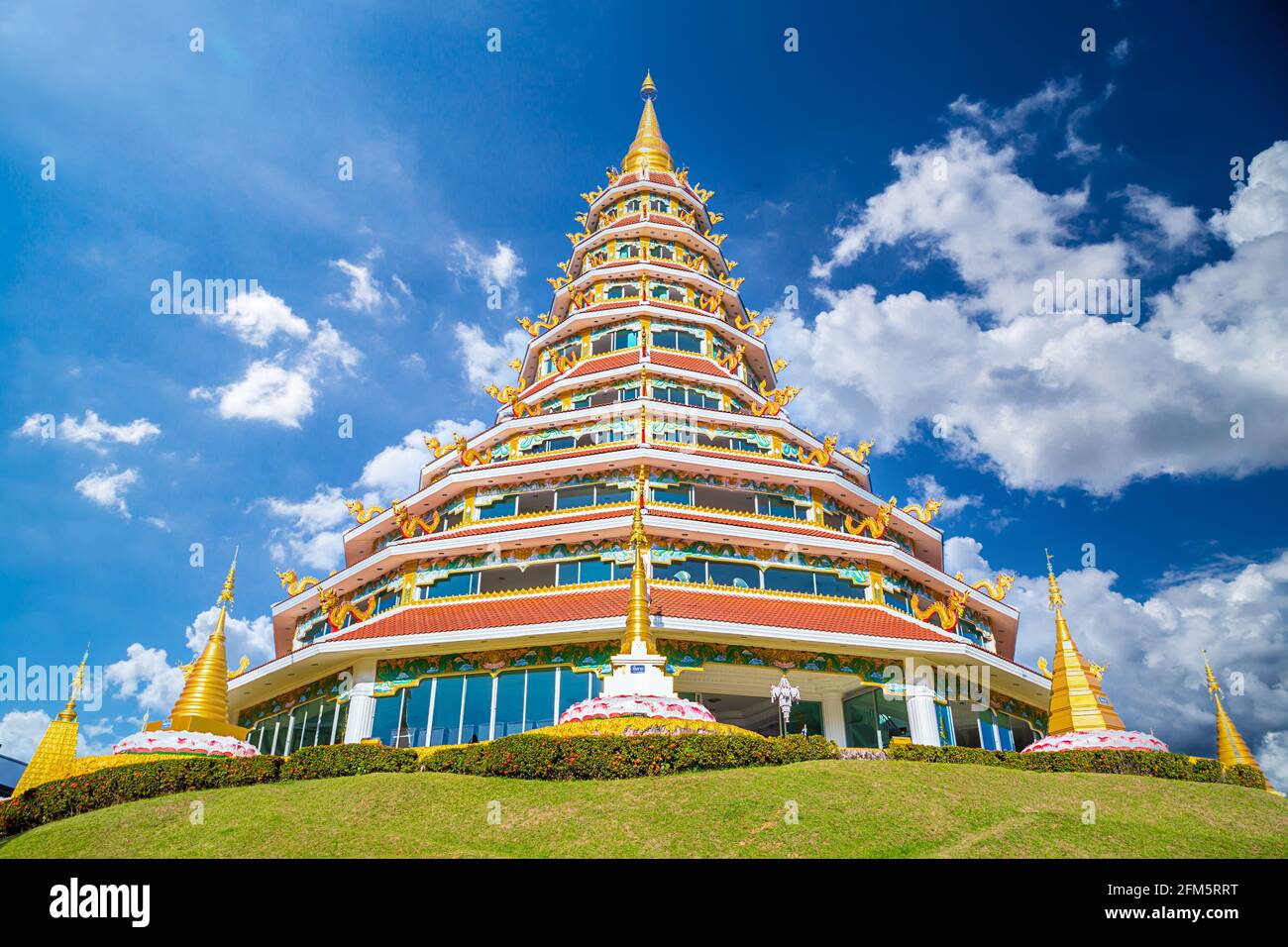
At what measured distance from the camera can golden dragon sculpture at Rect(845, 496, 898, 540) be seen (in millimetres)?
29141

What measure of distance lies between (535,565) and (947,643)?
1234 centimetres

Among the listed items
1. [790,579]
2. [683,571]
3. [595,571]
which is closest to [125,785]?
[595,571]

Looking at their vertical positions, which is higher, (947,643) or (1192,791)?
(947,643)

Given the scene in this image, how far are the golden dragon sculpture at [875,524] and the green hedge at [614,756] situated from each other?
13.1 metres

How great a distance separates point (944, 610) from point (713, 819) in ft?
57.2

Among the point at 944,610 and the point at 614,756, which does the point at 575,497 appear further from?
the point at 614,756

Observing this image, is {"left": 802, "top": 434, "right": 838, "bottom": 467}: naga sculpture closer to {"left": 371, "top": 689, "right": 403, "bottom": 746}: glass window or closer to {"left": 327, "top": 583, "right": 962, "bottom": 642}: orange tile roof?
{"left": 327, "top": 583, "right": 962, "bottom": 642}: orange tile roof

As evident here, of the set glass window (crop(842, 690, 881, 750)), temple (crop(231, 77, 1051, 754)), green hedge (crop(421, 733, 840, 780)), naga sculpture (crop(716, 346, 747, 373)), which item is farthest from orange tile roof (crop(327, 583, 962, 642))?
naga sculpture (crop(716, 346, 747, 373))

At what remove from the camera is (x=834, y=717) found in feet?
87.0

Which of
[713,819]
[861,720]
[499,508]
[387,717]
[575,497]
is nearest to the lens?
[713,819]

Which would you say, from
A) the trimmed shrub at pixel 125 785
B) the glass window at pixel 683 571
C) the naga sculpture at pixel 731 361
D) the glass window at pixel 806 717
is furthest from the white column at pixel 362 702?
the naga sculpture at pixel 731 361
